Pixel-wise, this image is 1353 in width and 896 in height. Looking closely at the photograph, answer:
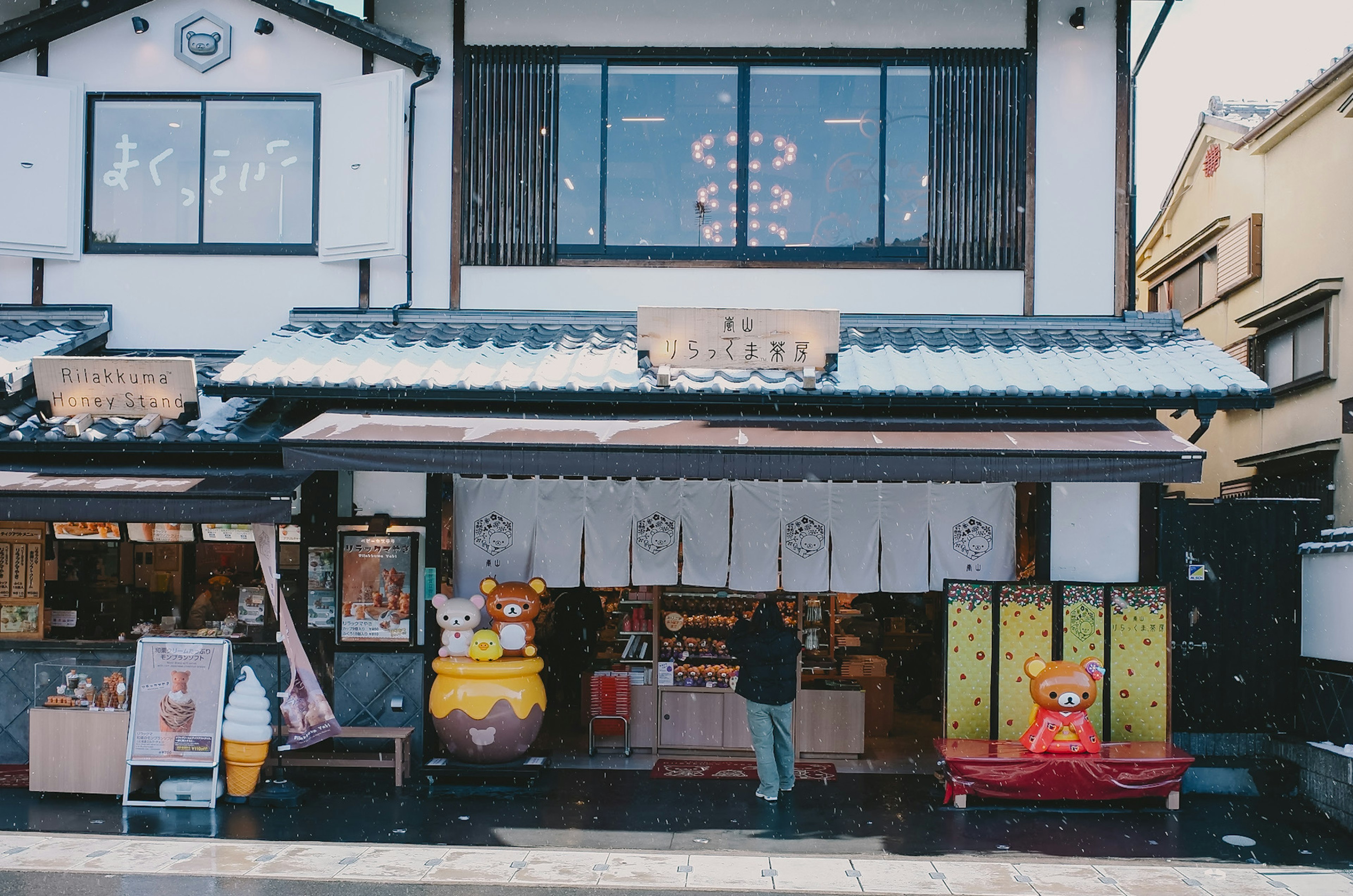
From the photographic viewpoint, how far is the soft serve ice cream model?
339 inches

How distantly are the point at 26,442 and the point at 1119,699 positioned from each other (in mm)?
9588

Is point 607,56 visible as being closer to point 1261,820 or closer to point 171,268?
point 171,268

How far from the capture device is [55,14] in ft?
33.9

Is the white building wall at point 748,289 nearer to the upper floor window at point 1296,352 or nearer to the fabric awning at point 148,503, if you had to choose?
the fabric awning at point 148,503

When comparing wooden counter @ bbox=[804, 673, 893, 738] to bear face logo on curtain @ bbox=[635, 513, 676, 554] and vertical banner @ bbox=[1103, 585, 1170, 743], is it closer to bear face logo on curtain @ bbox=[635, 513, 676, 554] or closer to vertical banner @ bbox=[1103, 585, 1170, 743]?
vertical banner @ bbox=[1103, 585, 1170, 743]

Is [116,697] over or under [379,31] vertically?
under

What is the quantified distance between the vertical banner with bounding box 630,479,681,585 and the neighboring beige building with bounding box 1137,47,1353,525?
6.82 meters

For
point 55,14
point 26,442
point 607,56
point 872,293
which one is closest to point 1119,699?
point 872,293

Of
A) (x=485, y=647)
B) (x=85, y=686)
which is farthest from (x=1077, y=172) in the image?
(x=85, y=686)

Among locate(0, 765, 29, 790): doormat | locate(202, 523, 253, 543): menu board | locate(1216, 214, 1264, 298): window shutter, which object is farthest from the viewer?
locate(1216, 214, 1264, 298): window shutter

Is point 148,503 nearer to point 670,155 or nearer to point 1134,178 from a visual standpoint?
point 670,155

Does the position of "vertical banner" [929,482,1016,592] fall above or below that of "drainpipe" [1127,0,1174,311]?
below

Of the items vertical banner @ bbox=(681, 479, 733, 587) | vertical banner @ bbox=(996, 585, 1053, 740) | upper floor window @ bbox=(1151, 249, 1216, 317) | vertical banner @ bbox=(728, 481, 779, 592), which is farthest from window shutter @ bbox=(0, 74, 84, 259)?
upper floor window @ bbox=(1151, 249, 1216, 317)

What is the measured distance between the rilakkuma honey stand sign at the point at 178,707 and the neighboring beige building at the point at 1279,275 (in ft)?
35.7
